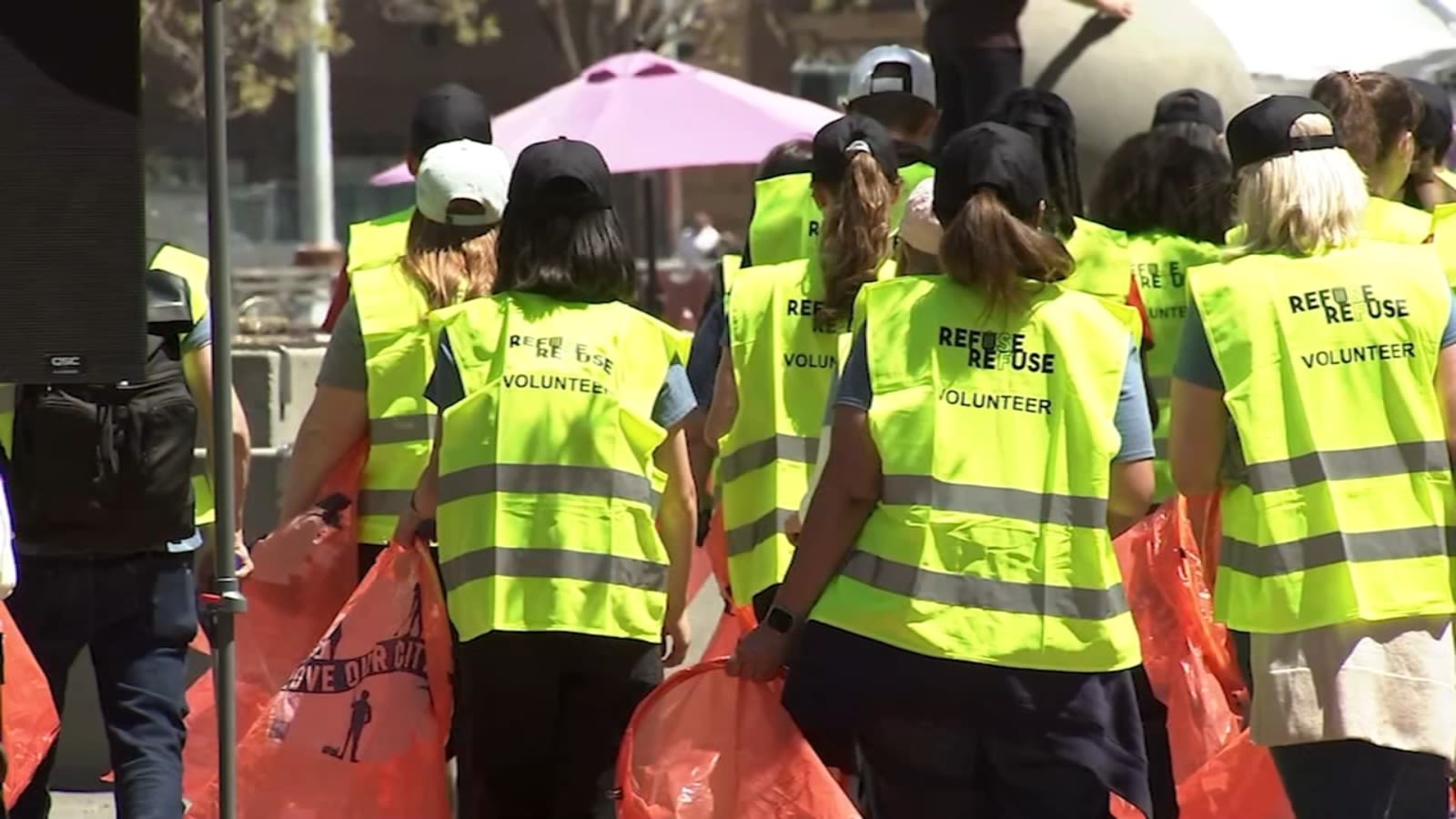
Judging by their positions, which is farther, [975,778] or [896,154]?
[896,154]

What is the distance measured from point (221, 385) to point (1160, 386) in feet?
9.18

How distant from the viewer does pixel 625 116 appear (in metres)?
12.2

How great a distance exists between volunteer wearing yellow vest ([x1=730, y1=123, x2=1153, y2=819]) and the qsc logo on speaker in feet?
4.36

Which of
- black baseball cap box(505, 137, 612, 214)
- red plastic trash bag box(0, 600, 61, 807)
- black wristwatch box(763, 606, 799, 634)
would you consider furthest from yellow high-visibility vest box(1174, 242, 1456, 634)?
red plastic trash bag box(0, 600, 61, 807)

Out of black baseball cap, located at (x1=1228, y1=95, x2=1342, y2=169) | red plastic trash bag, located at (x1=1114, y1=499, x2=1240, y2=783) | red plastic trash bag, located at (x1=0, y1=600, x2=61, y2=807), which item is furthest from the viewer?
red plastic trash bag, located at (x1=1114, y1=499, x2=1240, y2=783)

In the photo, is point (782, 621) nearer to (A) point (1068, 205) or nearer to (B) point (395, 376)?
(B) point (395, 376)

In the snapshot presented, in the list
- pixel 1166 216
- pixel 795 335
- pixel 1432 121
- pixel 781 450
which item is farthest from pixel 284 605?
pixel 1432 121

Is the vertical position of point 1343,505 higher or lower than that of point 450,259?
lower

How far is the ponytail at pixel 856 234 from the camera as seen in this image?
5879 mm

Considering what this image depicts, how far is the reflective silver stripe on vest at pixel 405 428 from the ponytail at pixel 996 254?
1683 millimetres

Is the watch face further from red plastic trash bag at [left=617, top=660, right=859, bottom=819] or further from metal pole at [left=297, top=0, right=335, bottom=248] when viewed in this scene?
metal pole at [left=297, top=0, right=335, bottom=248]

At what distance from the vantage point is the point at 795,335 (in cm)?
598

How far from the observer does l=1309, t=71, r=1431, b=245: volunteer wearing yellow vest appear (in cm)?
609

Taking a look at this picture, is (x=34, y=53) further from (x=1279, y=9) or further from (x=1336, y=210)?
(x=1279, y=9)
